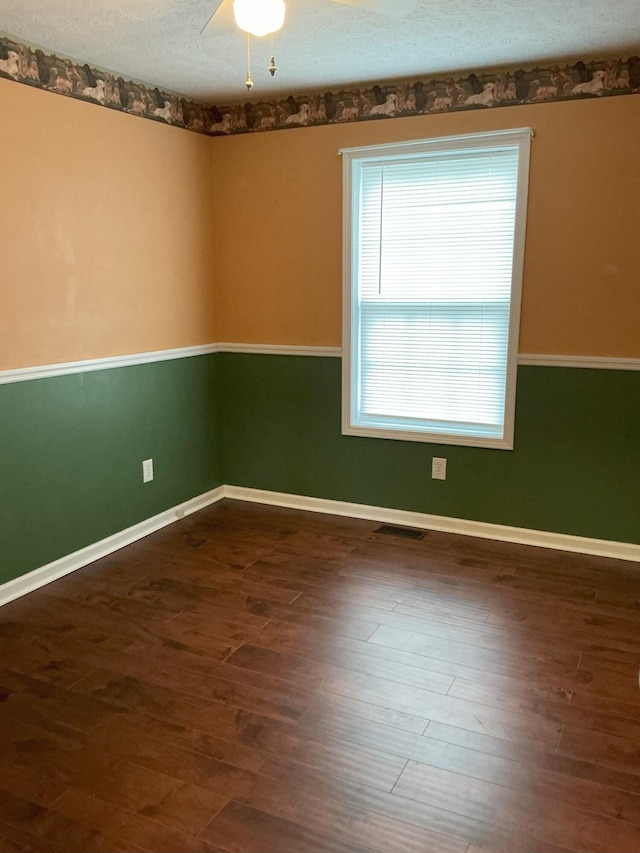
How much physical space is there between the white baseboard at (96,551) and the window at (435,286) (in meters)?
1.10

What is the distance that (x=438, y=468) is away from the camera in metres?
3.66

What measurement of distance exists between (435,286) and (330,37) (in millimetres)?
1344

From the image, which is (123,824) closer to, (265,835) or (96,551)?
(265,835)

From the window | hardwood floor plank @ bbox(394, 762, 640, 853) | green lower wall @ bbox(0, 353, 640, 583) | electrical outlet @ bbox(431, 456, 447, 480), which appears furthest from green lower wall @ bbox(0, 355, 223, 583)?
hardwood floor plank @ bbox(394, 762, 640, 853)

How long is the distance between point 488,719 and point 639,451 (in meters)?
1.72

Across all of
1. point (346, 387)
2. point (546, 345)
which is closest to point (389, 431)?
point (346, 387)

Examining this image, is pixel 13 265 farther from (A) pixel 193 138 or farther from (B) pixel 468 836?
(B) pixel 468 836

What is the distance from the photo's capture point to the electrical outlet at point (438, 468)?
3.65 metres

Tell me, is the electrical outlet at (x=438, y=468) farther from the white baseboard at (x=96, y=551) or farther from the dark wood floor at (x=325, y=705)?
the white baseboard at (x=96, y=551)

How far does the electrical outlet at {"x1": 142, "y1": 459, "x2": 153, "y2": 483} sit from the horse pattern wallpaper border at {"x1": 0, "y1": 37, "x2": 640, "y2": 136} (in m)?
1.85

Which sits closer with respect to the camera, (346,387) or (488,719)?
(488,719)

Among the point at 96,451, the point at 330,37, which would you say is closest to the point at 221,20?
the point at 330,37

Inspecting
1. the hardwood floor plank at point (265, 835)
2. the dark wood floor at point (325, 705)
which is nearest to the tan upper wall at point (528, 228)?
the dark wood floor at point (325, 705)

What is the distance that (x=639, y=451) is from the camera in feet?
10.5
